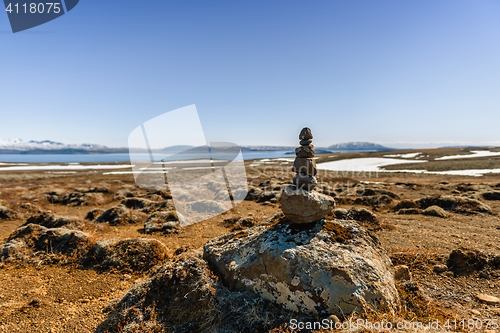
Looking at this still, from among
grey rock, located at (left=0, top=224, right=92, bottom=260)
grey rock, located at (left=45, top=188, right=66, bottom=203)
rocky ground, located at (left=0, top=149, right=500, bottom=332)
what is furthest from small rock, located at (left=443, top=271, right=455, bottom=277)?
grey rock, located at (left=45, top=188, right=66, bottom=203)

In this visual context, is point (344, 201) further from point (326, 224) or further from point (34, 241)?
point (34, 241)

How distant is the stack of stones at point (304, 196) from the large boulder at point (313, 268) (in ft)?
1.21

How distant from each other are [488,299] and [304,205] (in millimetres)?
6025

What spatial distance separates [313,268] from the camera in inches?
230

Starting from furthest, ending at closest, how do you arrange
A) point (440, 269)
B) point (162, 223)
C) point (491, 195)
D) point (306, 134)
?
point (491, 195), point (162, 223), point (440, 269), point (306, 134)

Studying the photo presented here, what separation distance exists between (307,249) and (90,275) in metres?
8.83

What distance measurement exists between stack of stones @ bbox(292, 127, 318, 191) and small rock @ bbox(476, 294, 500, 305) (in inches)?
229

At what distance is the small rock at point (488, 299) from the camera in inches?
275

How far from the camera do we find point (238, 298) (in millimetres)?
5996

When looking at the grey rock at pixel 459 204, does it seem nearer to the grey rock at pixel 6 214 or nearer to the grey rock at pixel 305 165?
the grey rock at pixel 305 165

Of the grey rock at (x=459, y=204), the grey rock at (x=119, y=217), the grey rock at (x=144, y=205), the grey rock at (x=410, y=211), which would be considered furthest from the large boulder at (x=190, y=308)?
the grey rock at (x=459, y=204)

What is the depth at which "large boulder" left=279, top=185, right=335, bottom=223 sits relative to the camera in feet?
22.8

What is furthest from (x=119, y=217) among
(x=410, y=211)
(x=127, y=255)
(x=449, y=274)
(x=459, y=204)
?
(x=459, y=204)

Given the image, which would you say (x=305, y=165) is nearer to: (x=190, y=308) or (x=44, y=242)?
(x=190, y=308)
